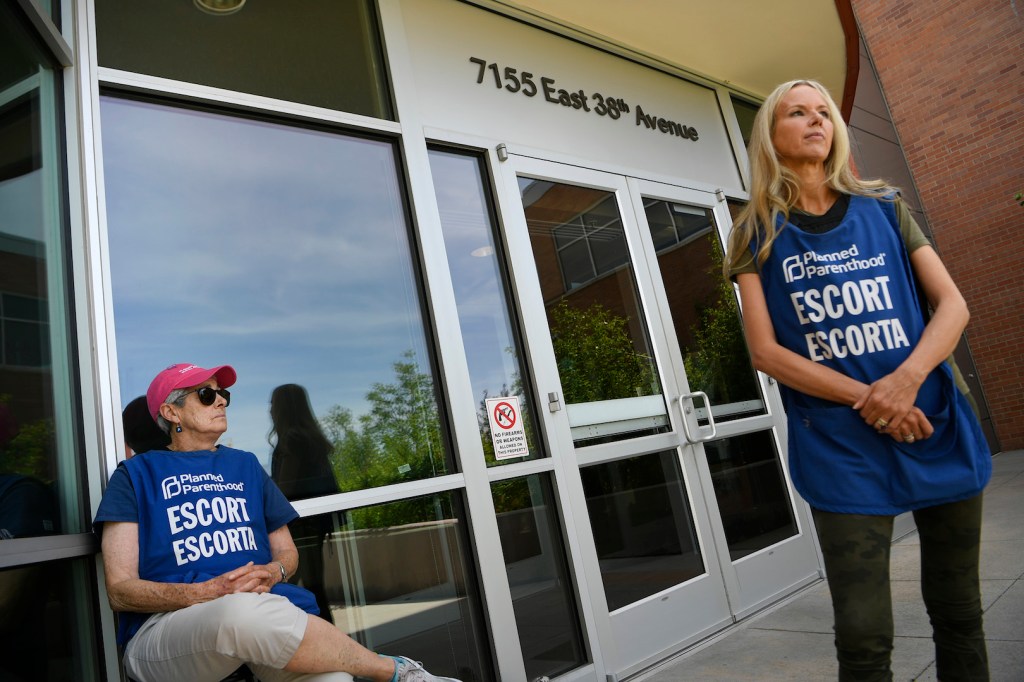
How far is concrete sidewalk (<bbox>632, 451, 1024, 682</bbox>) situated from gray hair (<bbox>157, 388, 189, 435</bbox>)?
2283mm

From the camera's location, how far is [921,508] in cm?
150

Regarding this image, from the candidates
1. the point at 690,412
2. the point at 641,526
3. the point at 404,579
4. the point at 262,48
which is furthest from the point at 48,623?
the point at 690,412

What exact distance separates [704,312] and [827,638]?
2.11m

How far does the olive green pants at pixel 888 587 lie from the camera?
1.43 metres

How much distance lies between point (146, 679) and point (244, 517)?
477 mm

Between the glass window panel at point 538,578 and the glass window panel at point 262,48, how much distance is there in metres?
1.91


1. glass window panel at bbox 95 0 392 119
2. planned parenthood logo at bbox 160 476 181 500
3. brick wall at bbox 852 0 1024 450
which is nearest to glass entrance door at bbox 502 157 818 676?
glass window panel at bbox 95 0 392 119

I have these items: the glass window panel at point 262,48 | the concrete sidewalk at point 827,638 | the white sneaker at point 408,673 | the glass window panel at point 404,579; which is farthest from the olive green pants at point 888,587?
the glass window panel at point 262,48

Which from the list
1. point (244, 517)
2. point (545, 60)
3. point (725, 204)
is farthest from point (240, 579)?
point (725, 204)

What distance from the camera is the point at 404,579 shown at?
2828mm

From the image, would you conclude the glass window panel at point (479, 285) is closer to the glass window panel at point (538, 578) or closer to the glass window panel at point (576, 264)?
the glass window panel at point (538, 578)

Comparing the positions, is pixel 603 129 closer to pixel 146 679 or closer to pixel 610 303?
pixel 610 303

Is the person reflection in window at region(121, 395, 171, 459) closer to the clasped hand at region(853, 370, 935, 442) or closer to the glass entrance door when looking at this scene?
the glass entrance door

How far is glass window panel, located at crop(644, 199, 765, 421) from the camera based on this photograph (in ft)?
14.6
